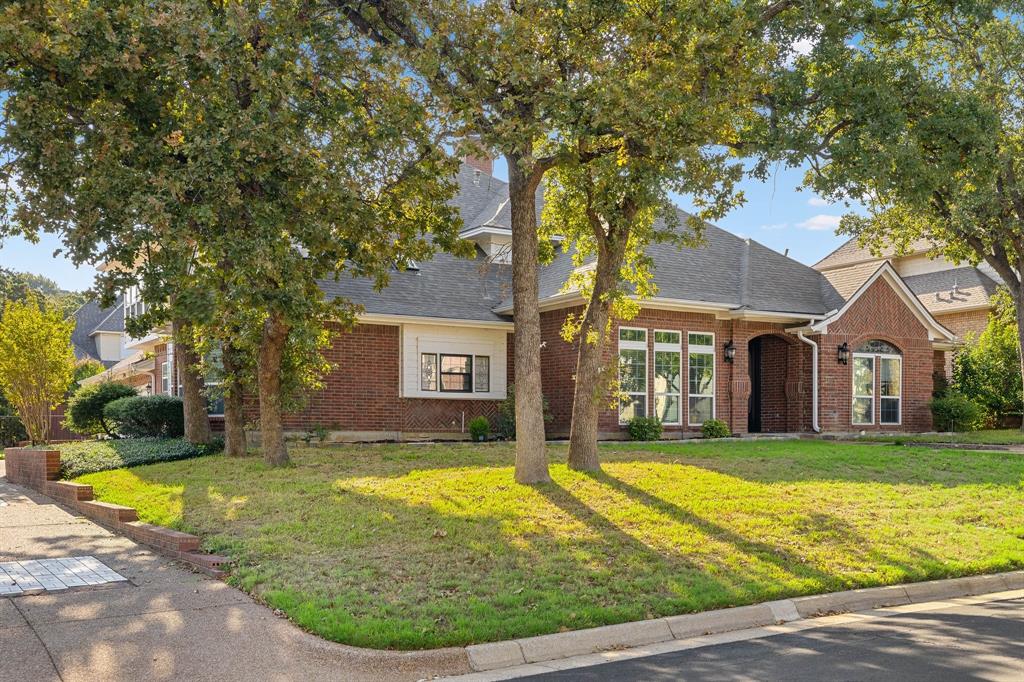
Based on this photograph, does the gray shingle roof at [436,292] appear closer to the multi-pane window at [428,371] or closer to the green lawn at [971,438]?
the multi-pane window at [428,371]

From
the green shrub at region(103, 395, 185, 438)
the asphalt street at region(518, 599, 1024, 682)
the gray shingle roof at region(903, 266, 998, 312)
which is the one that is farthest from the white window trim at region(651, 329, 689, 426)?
the gray shingle roof at region(903, 266, 998, 312)

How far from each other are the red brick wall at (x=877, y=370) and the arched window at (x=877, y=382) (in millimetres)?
131

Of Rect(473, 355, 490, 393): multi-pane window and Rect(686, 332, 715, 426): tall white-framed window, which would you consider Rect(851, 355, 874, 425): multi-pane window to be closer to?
Rect(686, 332, 715, 426): tall white-framed window

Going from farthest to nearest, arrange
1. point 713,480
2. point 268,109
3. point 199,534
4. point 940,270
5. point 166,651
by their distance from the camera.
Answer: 1. point 940,270
2. point 713,480
3. point 268,109
4. point 199,534
5. point 166,651

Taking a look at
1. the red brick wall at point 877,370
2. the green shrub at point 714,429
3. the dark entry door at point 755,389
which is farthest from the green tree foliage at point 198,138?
the dark entry door at point 755,389

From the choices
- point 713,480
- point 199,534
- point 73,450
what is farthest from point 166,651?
point 73,450

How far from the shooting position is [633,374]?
75.3 feet

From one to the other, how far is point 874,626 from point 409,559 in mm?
4457

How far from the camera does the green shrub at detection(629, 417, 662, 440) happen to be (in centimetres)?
2238

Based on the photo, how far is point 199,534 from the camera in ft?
34.6

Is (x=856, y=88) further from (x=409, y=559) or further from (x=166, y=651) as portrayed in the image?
(x=166, y=651)

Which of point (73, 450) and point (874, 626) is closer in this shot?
point (874, 626)

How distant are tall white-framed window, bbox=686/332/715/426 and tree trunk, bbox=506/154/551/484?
11309mm

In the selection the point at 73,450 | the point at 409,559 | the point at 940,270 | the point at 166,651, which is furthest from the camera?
the point at 940,270
